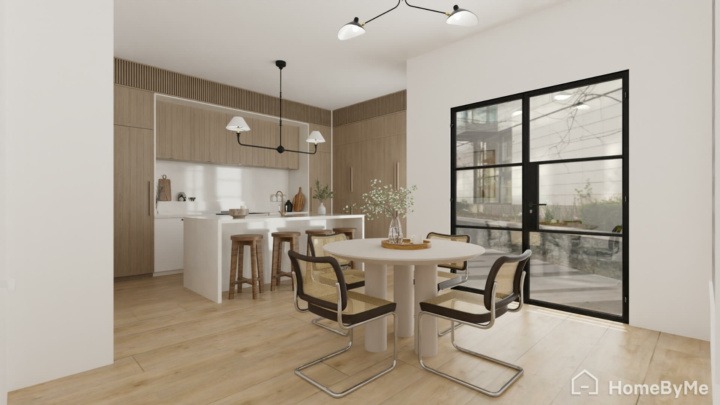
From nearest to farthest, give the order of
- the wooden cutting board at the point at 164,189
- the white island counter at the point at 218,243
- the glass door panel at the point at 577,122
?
1. the glass door panel at the point at 577,122
2. the white island counter at the point at 218,243
3. the wooden cutting board at the point at 164,189

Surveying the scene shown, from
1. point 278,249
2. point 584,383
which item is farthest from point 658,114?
point 278,249

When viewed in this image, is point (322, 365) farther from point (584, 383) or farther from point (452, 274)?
point (584, 383)

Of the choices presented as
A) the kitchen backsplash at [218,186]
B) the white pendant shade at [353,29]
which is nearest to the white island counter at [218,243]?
the kitchen backsplash at [218,186]

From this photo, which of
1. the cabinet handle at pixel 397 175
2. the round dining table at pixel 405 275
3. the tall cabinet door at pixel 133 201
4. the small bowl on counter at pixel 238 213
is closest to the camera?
Answer: the round dining table at pixel 405 275

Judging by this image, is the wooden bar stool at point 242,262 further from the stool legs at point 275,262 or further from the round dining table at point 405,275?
the round dining table at point 405,275

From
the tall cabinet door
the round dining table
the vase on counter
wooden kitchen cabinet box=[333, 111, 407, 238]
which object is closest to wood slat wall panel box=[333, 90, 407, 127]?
wooden kitchen cabinet box=[333, 111, 407, 238]

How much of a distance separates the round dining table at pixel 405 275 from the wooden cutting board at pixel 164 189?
407 centimetres

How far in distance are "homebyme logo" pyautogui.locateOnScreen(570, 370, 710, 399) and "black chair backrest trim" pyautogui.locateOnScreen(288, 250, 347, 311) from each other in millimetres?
1510

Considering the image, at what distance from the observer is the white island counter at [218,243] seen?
4.07 metres

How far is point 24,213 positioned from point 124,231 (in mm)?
3183

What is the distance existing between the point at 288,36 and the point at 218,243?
2.61 meters

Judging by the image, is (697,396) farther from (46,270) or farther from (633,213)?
(46,270)

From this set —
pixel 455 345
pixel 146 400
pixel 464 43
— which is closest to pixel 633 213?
pixel 455 345

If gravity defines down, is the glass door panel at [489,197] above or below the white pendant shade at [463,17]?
below
